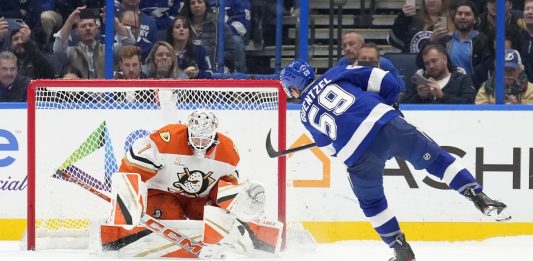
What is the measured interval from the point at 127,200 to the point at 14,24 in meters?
1.91

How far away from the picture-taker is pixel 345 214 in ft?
21.0

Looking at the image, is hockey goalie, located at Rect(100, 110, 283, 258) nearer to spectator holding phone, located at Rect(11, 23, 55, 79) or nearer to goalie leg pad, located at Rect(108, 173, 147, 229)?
goalie leg pad, located at Rect(108, 173, 147, 229)

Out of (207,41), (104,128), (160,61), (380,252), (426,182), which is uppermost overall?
(207,41)

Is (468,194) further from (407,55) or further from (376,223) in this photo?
(407,55)

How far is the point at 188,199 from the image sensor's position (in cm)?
555

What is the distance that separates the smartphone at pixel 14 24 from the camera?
6.49 metres

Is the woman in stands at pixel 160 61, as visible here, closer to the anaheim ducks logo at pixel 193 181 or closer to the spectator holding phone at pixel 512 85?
the anaheim ducks logo at pixel 193 181

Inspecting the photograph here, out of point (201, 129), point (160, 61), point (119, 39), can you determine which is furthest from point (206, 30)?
point (201, 129)

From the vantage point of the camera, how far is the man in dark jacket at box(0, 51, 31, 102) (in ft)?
21.2

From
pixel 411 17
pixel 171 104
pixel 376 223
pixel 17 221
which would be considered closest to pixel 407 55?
pixel 411 17

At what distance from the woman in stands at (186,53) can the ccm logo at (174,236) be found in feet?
4.76

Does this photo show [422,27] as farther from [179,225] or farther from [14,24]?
[14,24]

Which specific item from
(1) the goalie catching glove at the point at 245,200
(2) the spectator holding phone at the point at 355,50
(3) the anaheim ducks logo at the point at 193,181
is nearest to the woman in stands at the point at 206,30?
(2) the spectator holding phone at the point at 355,50

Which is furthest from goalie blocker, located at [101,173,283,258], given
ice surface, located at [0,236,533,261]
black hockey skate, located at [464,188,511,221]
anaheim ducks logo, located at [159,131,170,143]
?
black hockey skate, located at [464,188,511,221]
